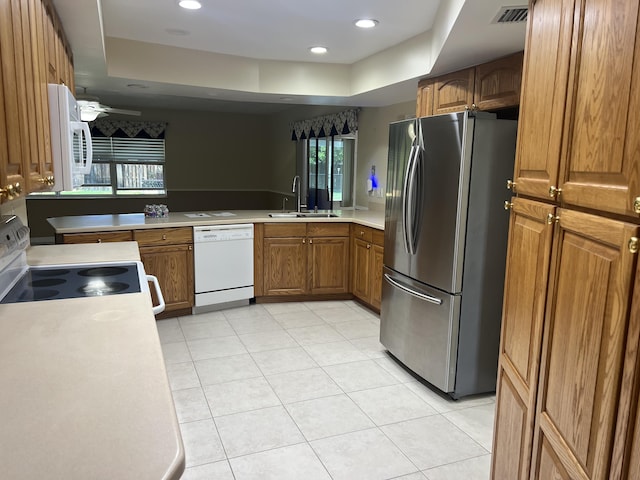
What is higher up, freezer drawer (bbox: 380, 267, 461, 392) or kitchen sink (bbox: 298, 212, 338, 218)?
kitchen sink (bbox: 298, 212, 338, 218)

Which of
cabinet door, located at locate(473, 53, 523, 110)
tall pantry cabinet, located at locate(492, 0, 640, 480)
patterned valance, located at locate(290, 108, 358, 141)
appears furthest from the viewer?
patterned valance, located at locate(290, 108, 358, 141)

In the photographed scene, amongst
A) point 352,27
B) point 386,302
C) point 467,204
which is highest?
point 352,27

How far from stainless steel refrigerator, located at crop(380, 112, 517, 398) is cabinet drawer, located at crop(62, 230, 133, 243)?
2.25 m

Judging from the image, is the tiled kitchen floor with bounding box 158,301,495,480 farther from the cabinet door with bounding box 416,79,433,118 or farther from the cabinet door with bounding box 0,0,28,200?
the cabinet door with bounding box 416,79,433,118

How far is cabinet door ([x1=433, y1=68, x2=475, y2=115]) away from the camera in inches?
124

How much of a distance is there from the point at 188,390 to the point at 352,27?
2728mm

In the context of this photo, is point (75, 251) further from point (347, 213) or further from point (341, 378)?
point (347, 213)

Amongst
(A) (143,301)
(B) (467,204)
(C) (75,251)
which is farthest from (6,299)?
(B) (467,204)

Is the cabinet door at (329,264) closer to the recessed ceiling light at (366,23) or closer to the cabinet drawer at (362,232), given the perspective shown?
the cabinet drawer at (362,232)

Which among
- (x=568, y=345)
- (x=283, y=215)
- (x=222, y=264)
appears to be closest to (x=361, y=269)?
(x=283, y=215)

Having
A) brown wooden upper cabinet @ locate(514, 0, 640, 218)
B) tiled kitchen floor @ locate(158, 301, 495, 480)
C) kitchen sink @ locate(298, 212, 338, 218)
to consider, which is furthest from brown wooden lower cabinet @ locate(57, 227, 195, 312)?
brown wooden upper cabinet @ locate(514, 0, 640, 218)

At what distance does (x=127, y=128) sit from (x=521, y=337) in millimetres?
7676

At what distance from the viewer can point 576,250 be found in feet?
3.90

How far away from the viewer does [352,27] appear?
3.32 metres
